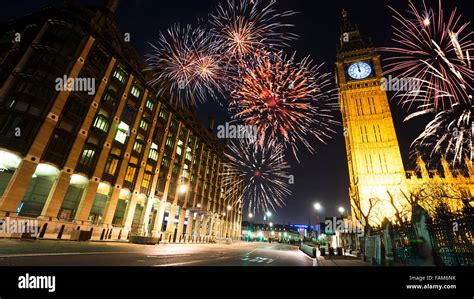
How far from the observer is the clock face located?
56.5m

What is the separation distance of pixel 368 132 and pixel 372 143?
2900 millimetres

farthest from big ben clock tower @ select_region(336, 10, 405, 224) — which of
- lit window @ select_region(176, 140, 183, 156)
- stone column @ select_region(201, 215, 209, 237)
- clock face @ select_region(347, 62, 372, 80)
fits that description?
lit window @ select_region(176, 140, 183, 156)

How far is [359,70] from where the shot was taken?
188ft

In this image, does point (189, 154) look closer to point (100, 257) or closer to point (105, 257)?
point (105, 257)

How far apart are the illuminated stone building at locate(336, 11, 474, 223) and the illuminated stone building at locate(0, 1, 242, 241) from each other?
1601 inches

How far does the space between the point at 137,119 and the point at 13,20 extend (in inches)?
660

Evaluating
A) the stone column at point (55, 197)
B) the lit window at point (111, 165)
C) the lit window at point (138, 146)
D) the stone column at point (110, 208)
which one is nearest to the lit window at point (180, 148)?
the lit window at point (138, 146)

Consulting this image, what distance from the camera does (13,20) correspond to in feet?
80.8

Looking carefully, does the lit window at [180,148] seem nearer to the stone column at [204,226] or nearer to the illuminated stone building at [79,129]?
the illuminated stone building at [79,129]

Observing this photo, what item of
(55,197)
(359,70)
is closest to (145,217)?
(55,197)

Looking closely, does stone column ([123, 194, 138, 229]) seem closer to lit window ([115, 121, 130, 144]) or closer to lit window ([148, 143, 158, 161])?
lit window ([148, 143, 158, 161])

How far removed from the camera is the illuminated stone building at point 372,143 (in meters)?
45.2
